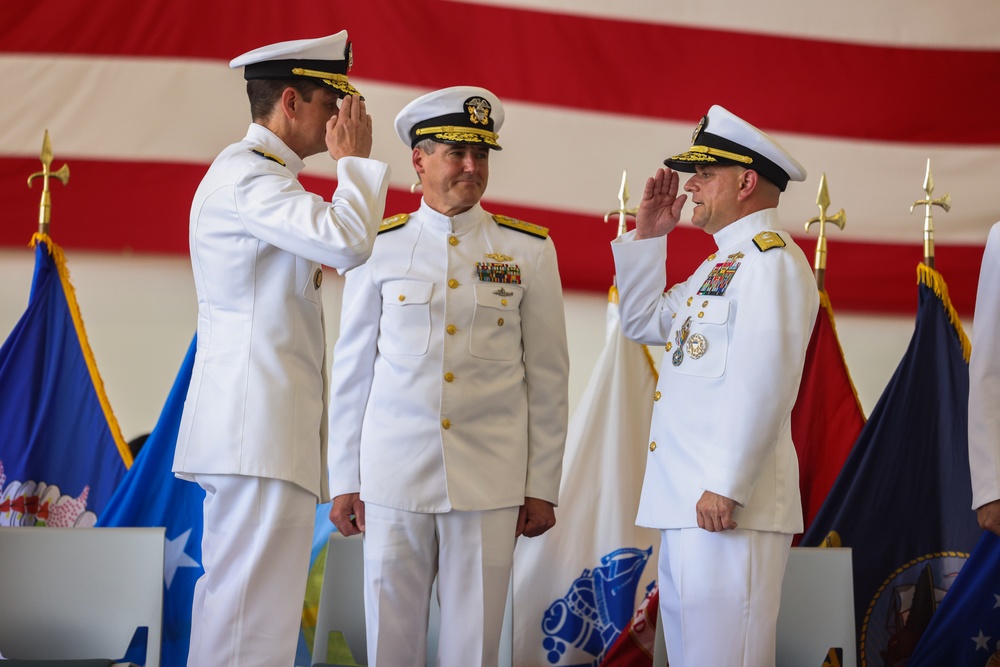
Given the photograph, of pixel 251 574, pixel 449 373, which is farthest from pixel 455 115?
pixel 251 574

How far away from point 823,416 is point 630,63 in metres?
1.47

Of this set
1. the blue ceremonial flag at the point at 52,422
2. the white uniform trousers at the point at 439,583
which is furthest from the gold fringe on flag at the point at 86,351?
the white uniform trousers at the point at 439,583

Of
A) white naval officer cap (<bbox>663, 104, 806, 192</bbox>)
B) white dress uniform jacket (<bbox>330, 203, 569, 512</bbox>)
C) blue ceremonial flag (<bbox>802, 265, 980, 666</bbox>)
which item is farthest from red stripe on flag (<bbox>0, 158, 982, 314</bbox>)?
white naval officer cap (<bbox>663, 104, 806, 192</bbox>)

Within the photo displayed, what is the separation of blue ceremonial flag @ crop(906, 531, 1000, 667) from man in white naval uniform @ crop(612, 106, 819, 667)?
2.50ft

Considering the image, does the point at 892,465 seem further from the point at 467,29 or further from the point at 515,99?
the point at 467,29

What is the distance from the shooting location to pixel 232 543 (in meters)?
1.80

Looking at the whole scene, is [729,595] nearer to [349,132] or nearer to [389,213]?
[349,132]

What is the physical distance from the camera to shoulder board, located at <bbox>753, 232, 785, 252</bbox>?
7.10 feet

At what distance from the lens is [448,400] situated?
230 cm

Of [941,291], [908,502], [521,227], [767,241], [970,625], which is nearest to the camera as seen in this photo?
[767,241]

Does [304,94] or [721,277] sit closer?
[304,94]

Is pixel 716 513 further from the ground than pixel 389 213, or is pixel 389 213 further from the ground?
pixel 389 213

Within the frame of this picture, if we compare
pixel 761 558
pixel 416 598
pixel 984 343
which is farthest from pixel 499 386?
pixel 984 343

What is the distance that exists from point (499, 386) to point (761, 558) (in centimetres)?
67
